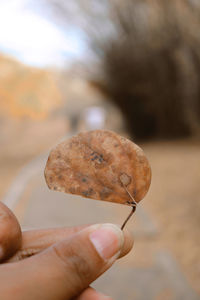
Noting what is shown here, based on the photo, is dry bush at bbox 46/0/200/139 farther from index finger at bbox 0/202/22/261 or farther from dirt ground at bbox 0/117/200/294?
index finger at bbox 0/202/22/261

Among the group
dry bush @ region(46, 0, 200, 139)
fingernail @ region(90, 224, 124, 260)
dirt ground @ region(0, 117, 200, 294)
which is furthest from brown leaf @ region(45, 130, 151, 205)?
dry bush @ region(46, 0, 200, 139)

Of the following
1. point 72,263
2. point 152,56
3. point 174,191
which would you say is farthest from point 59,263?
point 152,56

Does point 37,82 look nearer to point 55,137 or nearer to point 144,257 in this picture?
point 55,137

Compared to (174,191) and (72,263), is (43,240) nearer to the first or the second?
(72,263)

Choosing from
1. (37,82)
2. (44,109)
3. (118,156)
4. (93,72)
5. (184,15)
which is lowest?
(44,109)

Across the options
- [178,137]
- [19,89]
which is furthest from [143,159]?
[19,89]

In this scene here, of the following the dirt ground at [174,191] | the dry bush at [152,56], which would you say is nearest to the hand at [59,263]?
the dirt ground at [174,191]
